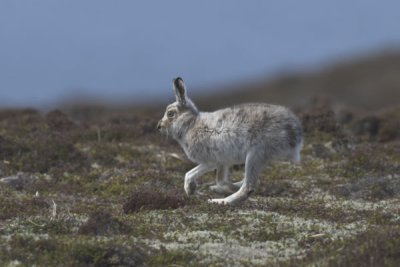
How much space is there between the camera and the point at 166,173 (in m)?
21.4

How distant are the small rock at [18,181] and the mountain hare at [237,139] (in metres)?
3.64

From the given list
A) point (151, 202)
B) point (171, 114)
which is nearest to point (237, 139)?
point (151, 202)

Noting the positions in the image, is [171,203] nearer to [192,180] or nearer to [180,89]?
[192,180]

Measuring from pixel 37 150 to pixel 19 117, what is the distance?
6155 millimetres

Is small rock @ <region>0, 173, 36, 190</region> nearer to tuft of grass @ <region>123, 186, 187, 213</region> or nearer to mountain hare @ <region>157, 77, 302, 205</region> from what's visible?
mountain hare @ <region>157, 77, 302, 205</region>

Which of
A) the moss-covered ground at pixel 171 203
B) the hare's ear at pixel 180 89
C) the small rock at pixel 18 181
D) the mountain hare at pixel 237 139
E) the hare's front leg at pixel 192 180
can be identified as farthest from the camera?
the small rock at pixel 18 181

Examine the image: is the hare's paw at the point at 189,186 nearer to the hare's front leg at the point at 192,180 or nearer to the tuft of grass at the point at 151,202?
the hare's front leg at the point at 192,180

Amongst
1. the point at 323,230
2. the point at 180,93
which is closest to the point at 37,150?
the point at 180,93

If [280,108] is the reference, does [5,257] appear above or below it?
below

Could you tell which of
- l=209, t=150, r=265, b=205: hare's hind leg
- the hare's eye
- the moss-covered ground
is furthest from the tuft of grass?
the hare's eye

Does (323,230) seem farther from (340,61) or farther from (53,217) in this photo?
(340,61)

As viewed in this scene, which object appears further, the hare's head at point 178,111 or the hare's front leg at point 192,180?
the hare's head at point 178,111

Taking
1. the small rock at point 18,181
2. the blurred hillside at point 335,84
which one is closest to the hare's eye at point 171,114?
the small rock at point 18,181

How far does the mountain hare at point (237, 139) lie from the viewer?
17250 mm
